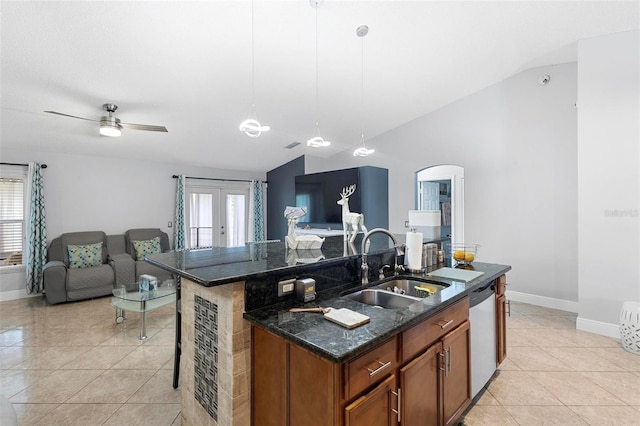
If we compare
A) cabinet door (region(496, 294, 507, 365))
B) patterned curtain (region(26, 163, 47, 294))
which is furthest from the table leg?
cabinet door (region(496, 294, 507, 365))

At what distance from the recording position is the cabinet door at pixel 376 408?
1.12 metres

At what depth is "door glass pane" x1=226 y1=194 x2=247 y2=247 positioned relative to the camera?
7078 mm

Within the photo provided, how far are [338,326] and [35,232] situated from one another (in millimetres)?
5657

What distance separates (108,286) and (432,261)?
494 centimetres

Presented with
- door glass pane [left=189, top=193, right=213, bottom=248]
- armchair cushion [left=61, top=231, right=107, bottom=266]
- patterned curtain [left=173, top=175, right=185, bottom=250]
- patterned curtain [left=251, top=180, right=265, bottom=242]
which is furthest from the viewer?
patterned curtain [left=251, top=180, right=265, bottom=242]

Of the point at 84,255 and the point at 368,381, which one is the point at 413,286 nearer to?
the point at 368,381

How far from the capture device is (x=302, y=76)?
3.64 meters

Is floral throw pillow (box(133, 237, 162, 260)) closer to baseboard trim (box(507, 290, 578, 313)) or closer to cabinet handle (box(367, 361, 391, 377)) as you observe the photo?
cabinet handle (box(367, 361, 391, 377))

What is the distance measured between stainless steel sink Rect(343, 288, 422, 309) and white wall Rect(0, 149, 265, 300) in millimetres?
5454

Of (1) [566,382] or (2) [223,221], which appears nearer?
(1) [566,382]

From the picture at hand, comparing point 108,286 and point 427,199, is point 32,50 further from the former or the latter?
point 427,199

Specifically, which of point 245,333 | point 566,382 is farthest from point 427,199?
point 245,333

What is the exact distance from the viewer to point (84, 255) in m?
4.84

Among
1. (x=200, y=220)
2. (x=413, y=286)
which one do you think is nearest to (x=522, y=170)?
(x=413, y=286)
